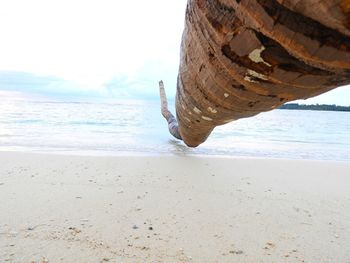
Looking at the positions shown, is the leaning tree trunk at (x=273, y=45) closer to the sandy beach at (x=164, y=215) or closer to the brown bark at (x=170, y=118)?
the sandy beach at (x=164, y=215)

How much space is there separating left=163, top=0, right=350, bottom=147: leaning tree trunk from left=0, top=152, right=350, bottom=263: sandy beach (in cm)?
132

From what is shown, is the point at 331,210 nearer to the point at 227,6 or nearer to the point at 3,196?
the point at 227,6

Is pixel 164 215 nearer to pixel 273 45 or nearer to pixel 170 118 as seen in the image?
pixel 273 45

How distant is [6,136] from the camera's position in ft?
26.2

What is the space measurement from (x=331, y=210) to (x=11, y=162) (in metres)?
4.28

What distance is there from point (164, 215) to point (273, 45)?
2149mm

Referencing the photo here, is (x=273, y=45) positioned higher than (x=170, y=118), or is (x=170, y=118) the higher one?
(x=170, y=118)

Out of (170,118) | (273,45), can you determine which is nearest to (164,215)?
(273,45)

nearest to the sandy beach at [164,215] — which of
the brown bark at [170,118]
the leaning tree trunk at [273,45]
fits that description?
the leaning tree trunk at [273,45]

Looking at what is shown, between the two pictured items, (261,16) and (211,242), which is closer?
(261,16)

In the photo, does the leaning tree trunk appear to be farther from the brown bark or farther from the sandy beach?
the brown bark

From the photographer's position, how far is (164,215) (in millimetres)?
2619

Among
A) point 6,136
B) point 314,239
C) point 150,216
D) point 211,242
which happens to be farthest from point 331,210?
point 6,136

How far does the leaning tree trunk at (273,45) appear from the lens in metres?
0.57
